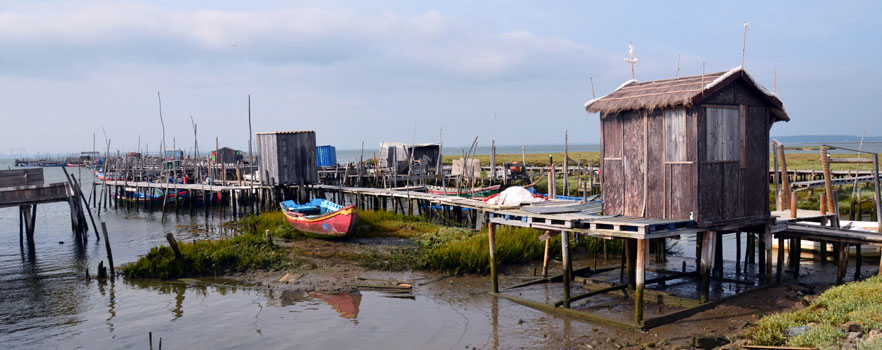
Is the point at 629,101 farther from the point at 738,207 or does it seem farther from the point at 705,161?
the point at 738,207

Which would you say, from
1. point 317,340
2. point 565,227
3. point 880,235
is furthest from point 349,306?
point 880,235

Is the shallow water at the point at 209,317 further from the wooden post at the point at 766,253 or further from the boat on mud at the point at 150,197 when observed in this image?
the boat on mud at the point at 150,197

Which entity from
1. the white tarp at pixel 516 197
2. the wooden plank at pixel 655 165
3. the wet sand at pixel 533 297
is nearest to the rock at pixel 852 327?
the wet sand at pixel 533 297

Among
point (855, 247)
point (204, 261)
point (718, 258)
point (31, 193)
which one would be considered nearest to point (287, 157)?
point (31, 193)

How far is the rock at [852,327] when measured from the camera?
31.9 feet

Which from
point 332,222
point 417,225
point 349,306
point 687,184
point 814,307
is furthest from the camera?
point 417,225

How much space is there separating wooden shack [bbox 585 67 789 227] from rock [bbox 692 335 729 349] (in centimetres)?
260

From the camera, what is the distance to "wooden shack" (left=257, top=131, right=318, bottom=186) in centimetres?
2989

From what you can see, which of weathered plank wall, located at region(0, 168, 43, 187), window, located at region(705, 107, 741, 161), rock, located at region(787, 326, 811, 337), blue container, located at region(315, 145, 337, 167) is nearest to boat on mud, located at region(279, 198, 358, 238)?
weathered plank wall, located at region(0, 168, 43, 187)

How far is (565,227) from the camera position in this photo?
1332 cm

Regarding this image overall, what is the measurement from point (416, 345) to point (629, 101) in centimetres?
658

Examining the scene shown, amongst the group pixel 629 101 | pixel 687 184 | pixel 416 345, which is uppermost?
pixel 629 101

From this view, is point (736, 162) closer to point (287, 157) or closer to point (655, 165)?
point (655, 165)

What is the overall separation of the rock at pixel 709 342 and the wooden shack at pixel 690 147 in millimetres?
2600
